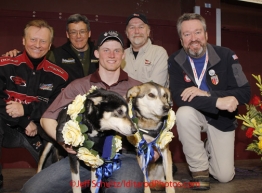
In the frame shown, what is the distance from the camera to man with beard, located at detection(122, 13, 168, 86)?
370 centimetres

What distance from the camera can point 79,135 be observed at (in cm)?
216

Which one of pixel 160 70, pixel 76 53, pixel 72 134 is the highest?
pixel 76 53

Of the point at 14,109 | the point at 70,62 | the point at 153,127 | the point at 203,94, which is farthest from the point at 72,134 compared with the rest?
the point at 70,62

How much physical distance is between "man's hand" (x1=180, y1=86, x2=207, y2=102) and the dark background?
1.88 metres

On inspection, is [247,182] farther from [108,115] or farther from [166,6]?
[166,6]

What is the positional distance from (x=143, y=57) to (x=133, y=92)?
46.2 inches

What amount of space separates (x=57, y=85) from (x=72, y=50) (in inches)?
37.6

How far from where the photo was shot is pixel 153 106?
283cm

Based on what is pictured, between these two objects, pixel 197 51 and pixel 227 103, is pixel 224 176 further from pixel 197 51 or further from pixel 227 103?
pixel 197 51

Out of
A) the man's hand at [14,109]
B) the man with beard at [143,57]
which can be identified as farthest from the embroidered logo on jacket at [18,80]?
the man with beard at [143,57]

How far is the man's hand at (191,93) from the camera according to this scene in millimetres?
3137

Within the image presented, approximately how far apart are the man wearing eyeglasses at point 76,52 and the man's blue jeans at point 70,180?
1767 millimetres

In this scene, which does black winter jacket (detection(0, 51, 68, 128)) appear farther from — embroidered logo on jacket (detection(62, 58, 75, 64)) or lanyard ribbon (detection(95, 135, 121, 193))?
lanyard ribbon (detection(95, 135, 121, 193))

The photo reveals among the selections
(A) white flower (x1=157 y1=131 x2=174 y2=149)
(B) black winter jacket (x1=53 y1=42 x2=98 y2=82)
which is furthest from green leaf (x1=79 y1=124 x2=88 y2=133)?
A: (B) black winter jacket (x1=53 y1=42 x2=98 y2=82)
